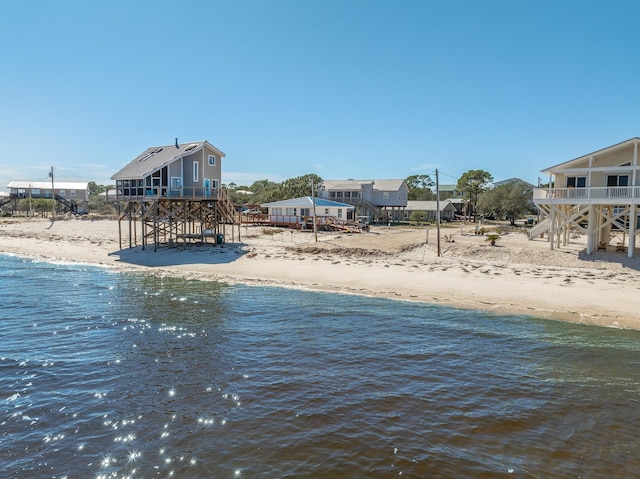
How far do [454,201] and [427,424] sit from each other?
84670 millimetres

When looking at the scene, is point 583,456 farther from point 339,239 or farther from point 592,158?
point 339,239

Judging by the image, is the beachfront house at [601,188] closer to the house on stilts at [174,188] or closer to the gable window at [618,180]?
the gable window at [618,180]

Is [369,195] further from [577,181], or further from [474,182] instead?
[577,181]

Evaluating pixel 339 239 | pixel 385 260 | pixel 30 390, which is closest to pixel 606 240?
pixel 385 260

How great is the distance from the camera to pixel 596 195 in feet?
82.7

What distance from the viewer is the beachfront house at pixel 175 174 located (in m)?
31.0

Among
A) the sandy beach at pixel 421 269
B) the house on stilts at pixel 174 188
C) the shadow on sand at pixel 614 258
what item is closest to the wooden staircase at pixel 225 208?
the house on stilts at pixel 174 188

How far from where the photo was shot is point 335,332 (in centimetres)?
1402

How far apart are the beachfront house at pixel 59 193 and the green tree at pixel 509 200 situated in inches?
2724

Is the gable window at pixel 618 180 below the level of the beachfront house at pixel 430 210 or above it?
above

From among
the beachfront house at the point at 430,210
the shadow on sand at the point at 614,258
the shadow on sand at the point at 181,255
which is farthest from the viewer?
the beachfront house at the point at 430,210

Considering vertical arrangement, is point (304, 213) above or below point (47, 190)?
below

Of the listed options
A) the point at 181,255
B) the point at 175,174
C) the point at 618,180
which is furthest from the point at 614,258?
the point at 175,174

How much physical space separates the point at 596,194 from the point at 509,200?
38.1m
